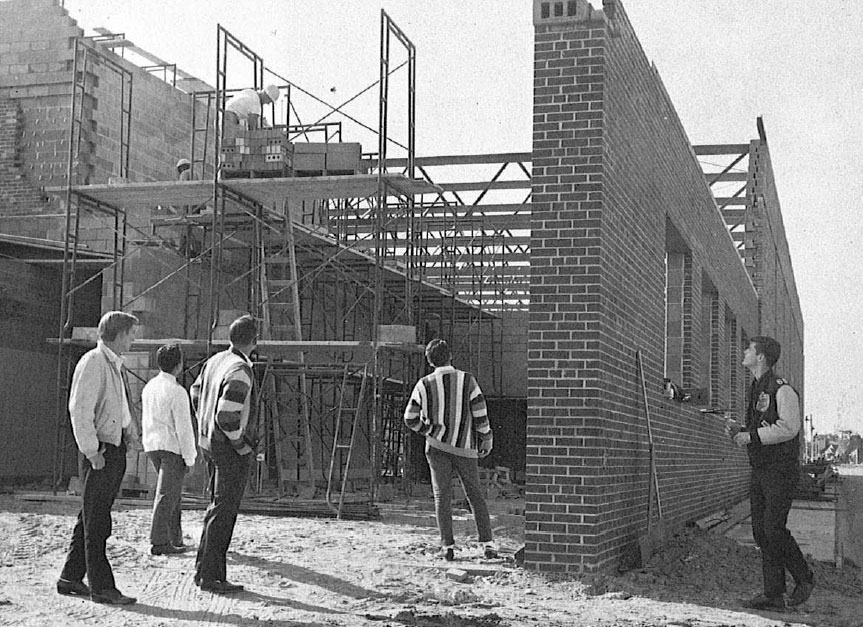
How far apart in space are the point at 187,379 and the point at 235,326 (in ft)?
29.8

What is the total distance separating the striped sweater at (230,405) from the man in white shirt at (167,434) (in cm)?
144

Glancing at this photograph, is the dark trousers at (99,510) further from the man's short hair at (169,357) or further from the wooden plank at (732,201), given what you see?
Answer: the wooden plank at (732,201)

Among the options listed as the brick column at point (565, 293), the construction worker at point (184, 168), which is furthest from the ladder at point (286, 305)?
the brick column at point (565, 293)

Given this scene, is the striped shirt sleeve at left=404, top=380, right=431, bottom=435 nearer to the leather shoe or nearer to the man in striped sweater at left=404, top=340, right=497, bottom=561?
the man in striped sweater at left=404, top=340, right=497, bottom=561

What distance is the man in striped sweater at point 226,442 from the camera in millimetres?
6863

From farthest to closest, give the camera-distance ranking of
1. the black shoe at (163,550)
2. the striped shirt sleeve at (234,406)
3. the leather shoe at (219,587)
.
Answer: the black shoe at (163,550)
the leather shoe at (219,587)
the striped shirt sleeve at (234,406)

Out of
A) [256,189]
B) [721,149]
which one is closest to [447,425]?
[256,189]

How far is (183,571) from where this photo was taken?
8102mm

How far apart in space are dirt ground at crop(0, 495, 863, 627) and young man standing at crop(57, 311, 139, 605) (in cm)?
24

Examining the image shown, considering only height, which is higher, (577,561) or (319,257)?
(319,257)

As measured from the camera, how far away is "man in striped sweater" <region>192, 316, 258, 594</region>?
6.86 meters

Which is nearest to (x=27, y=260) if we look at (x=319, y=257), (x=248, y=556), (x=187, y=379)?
(x=187, y=379)

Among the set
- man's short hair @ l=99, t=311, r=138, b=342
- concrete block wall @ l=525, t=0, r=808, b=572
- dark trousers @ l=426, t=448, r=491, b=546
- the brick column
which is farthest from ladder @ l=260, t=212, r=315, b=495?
man's short hair @ l=99, t=311, r=138, b=342

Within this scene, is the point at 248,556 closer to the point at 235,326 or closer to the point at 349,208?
the point at 235,326
